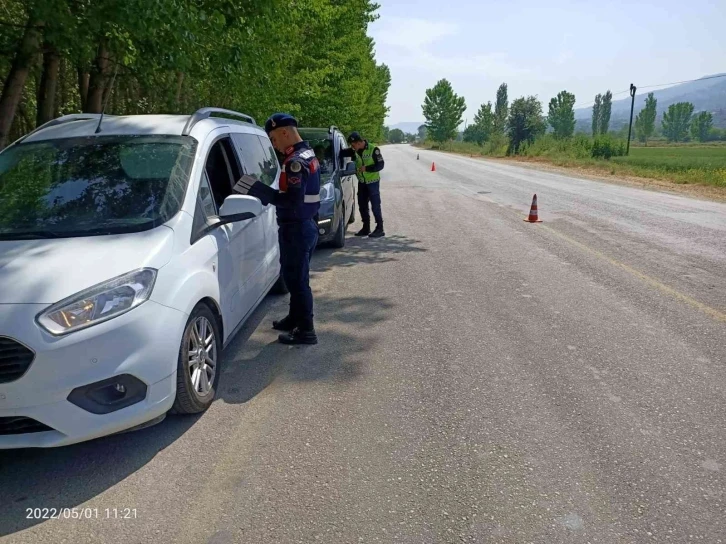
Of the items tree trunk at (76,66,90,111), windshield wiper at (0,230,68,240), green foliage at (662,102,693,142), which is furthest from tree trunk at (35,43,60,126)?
green foliage at (662,102,693,142)

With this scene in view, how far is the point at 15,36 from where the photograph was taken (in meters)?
7.64

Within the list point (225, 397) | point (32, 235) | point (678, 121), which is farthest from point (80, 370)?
point (678, 121)

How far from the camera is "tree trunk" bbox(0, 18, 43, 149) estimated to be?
22.6 feet

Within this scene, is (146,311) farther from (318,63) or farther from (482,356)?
(318,63)

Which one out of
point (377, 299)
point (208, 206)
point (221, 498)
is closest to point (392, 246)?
point (377, 299)

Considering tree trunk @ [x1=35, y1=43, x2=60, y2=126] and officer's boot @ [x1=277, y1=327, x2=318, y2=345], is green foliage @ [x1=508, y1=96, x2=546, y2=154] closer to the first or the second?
tree trunk @ [x1=35, y1=43, x2=60, y2=126]

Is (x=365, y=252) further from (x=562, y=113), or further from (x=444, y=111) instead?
(x=562, y=113)

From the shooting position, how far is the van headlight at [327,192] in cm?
796

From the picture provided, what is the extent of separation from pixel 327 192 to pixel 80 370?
5.71 m

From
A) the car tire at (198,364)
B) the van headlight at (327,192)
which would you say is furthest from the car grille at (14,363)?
the van headlight at (327,192)

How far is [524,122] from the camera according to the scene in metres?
60.7

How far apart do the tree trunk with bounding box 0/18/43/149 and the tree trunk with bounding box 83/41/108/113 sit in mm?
2326

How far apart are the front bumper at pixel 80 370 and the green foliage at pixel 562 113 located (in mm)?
142603

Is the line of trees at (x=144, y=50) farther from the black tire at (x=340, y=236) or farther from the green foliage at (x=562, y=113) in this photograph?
the green foliage at (x=562, y=113)
